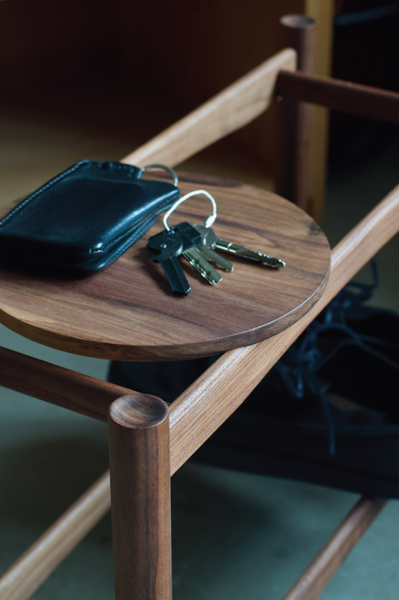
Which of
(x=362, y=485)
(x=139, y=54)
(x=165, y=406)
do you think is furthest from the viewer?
(x=139, y=54)

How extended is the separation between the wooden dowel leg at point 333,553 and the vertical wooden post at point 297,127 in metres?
0.51

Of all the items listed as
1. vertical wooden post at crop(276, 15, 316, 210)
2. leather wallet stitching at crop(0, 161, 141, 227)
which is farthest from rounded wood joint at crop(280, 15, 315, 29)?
leather wallet stitching at crop(0, 161, 141, 227)

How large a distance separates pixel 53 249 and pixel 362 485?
0.55 metres

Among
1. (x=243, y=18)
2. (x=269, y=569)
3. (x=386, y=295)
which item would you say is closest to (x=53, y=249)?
(x=269, y=569)

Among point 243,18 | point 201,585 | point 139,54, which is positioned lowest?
point 201,585

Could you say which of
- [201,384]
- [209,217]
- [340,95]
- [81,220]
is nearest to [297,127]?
[340,95]

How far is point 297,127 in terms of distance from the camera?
1.06 m

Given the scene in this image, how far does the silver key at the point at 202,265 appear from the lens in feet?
1.87

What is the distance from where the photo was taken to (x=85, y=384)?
47 cm

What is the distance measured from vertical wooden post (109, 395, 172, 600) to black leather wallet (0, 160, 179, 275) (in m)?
0.19

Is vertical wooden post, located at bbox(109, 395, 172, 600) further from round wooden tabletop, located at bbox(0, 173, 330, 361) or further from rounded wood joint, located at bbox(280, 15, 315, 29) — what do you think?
rounded wood joint, located at bbox(280, 15, 315, 29)

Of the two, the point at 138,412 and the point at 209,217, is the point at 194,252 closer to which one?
the point at 209,217

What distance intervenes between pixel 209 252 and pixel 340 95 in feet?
1.58

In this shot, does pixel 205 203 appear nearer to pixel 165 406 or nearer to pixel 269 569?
pixel 165 406
